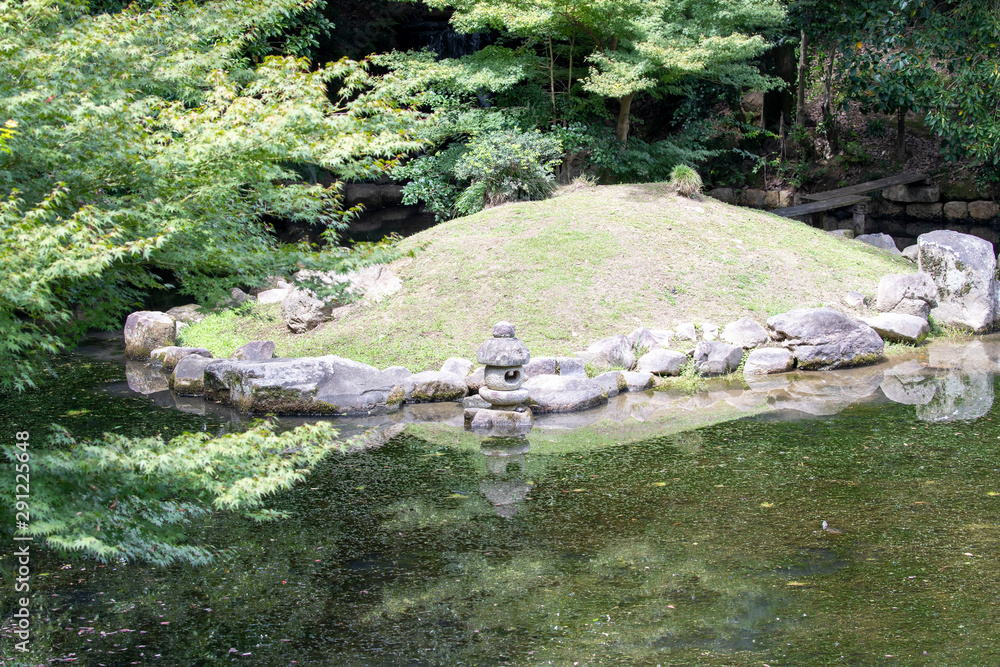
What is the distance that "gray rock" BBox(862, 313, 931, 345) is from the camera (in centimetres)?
1048

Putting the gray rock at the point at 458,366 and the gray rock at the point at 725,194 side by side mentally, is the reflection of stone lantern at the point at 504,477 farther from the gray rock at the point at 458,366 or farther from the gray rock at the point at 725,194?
the gray rock at the point at 725,194

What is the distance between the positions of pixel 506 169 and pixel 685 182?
9.99 ft

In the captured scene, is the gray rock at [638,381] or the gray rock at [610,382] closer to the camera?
the gray rock at [610,382]

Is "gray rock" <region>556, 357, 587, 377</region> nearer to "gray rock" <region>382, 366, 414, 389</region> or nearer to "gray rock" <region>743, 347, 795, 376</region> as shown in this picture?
"gray rock" <region>382, 366, 414, 389</region>

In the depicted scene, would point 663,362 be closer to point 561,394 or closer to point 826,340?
point 561,394

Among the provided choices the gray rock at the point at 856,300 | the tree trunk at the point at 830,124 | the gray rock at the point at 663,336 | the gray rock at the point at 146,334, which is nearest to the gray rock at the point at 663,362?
the gray rock at the point at 663,336

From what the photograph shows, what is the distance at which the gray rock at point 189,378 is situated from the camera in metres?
9.59

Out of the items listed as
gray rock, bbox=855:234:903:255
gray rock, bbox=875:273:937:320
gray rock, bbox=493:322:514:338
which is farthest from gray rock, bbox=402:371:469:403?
gray rock, bbox=855:234:903:255

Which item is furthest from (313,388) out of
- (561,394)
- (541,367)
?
(561,394)

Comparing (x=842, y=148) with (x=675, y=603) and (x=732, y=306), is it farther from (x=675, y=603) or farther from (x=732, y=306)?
(x=675, y=603)

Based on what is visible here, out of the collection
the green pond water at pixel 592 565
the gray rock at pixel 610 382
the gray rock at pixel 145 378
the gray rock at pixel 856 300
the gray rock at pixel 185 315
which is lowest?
the gray rock at pixel 185 315

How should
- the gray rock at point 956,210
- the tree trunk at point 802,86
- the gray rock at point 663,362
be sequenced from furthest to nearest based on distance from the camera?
the tree trunk at point 802,86 < the gray rock at point 956,210 < the gray rock at point 663,362

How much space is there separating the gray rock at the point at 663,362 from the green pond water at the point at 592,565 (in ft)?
7.18

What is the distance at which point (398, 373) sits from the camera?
8.88 metres
